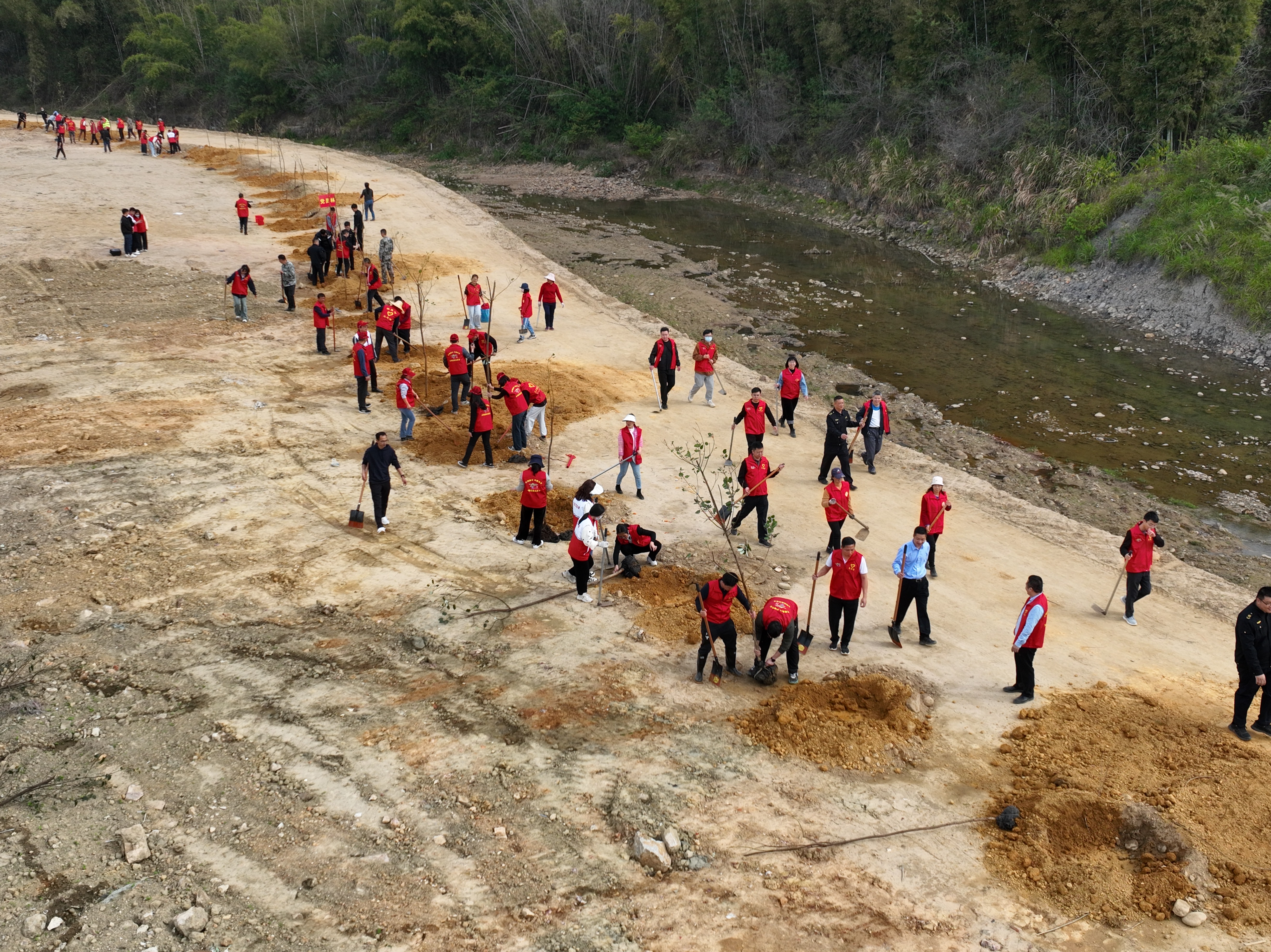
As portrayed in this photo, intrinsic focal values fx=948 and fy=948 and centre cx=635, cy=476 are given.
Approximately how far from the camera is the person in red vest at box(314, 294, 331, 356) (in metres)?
18.4

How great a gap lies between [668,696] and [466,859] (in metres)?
2.70

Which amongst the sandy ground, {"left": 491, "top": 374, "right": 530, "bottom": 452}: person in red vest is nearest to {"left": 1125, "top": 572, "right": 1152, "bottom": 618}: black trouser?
the sandy ground

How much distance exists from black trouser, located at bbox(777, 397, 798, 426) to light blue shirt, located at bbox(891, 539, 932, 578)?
631 centimetres

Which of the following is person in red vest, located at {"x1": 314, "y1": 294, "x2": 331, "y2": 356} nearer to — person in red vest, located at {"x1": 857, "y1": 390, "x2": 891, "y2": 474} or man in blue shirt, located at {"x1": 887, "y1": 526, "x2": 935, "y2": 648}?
person in red vest, located at {"x1": 857, "y1": 390, "x2": 891, "y2": 474}

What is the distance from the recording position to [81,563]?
10.5 metres

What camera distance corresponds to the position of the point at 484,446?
1444 cm

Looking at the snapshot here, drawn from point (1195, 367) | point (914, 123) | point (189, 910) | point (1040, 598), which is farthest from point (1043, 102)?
point (189, 910)

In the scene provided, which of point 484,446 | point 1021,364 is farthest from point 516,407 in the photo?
point 1021,364

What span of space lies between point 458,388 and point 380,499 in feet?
14.9

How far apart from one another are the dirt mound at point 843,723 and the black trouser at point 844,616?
71 centimetres

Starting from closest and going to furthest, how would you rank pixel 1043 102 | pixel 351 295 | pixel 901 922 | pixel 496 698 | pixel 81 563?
pixel 901 922
pixel 496 698
pixel 81 563
pixel 351 295
pixel 1043 102

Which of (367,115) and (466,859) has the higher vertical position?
(367,115)

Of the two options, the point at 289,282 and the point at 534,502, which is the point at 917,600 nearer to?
the point at 534,502

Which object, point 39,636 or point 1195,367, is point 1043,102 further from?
point 39,636
